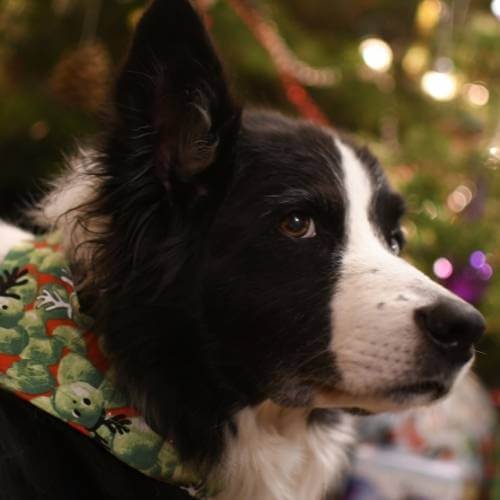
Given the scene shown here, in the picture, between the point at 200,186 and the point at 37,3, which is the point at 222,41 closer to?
the point at 37,3

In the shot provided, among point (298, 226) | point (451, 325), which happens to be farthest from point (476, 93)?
point (451, 325)

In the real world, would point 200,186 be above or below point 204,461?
above

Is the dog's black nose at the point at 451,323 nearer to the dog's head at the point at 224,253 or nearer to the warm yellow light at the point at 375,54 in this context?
the dog's head at the point at 224,253

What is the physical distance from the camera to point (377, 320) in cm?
112

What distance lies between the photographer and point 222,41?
93.4 inches

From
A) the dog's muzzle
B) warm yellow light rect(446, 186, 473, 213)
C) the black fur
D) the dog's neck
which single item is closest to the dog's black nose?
the dog's muzzle

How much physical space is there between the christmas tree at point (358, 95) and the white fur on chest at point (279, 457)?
A: 2.86 ft

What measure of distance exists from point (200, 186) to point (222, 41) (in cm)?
125

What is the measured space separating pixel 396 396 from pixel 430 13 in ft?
6.45

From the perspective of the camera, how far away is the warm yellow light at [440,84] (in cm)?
237

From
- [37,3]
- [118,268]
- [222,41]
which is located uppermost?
[37,3]

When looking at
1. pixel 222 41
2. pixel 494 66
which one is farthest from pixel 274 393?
pixel 494 66

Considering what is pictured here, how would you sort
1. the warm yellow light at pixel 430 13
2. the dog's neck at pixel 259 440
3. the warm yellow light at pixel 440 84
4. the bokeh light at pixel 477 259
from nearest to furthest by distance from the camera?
1. the dog's neck at pixel 259 440
2. the bokeh light at pixel 477 259
3. the warm yellow light at pixel 440 84
4. the warm yellow light at pixel 430 13

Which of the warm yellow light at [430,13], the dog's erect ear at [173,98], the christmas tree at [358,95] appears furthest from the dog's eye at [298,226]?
the warm yellow light at [430,13]
